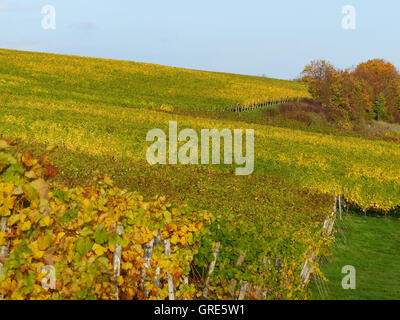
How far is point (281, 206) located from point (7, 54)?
78253mm

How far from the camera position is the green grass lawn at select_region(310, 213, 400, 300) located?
41.2ft

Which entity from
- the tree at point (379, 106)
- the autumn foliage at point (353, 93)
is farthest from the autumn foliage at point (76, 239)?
the tree at point (379, 106)

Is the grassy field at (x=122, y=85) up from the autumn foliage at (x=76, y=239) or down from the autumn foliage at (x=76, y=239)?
up

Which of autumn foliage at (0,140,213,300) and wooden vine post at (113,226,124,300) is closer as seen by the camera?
autumn foliage at (0,140,213,300)

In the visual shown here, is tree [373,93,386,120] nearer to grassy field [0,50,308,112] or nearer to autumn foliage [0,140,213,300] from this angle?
grassy field [0,50,308,112]

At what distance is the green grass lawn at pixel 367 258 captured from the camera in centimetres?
1255

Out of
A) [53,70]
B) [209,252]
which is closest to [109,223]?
[209,252]

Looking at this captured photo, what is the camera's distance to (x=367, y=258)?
16.3 metres

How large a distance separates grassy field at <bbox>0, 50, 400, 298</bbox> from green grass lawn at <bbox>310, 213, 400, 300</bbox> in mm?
1850

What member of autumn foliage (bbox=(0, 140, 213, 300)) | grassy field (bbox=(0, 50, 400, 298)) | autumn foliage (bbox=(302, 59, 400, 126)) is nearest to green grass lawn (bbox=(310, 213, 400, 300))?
grassy field (bbox=(0, 50, 400, 298))

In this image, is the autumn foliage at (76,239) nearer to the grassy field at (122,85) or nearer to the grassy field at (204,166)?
the grassy field at (204,166)

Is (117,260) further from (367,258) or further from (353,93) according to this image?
(353,93)

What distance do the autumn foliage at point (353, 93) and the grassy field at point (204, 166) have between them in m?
8.39

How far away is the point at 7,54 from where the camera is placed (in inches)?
3125
